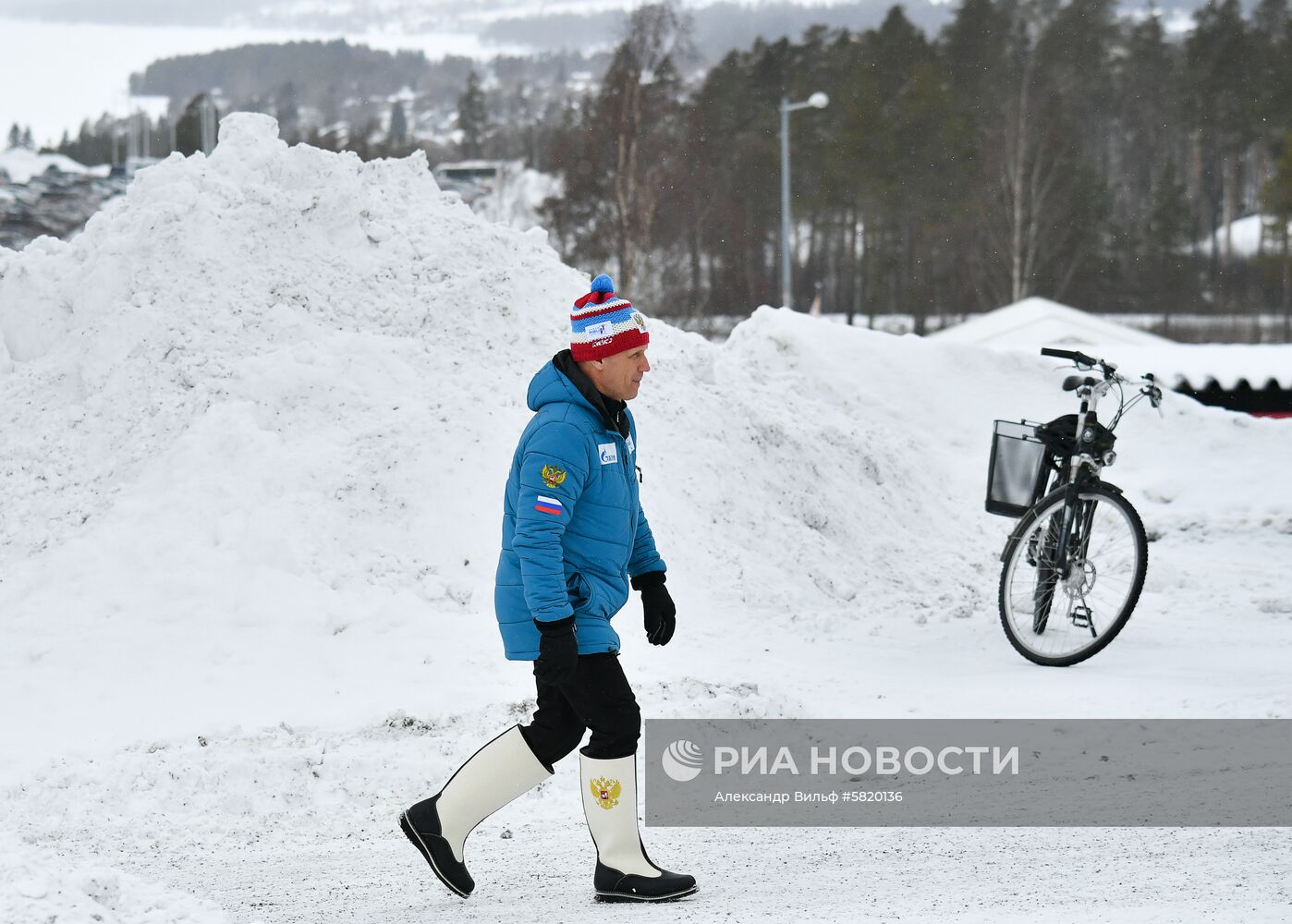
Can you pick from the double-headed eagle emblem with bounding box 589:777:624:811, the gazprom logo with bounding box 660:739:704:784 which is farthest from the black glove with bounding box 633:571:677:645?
the gazprom logo with bounding box 660:739:704:784

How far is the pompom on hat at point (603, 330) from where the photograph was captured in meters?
3.80

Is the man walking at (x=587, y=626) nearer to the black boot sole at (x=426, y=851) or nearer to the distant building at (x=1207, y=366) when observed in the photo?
the black boot sole at (x=426, y=851)

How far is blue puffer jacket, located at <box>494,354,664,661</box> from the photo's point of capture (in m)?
3.58

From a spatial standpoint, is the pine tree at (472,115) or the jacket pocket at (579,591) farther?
the pine tree at (472,115)

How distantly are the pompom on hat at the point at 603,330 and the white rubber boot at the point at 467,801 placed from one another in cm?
103

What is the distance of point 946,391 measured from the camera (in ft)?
38.3

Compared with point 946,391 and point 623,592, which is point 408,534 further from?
point 946,391

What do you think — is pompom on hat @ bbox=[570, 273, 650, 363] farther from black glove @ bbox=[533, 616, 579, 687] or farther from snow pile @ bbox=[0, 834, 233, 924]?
snow pile @ bbox=[0, 834, 233, 924]

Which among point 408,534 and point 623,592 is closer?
point 623,592

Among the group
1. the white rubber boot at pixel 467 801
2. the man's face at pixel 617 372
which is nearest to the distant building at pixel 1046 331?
the man's face at pixel 617 372

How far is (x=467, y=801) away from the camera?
384 centimetres

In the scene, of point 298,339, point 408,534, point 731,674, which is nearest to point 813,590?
point 731,674

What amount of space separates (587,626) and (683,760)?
1751 millimetres

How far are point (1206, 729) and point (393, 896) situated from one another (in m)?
3.25
